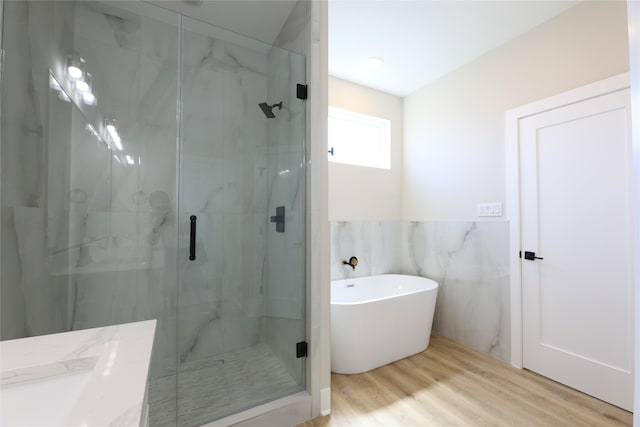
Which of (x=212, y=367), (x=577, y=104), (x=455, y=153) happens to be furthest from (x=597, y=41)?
(x=212, y=367)

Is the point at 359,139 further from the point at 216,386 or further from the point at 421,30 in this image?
the point at 216,386

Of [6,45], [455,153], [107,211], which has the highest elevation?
[6,45]

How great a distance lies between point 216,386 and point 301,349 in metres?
0.64

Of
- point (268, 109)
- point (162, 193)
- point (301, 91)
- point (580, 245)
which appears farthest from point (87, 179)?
point (580, 245)

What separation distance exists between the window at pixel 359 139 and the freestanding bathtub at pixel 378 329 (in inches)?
56.4

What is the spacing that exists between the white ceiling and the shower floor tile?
8.38 ft

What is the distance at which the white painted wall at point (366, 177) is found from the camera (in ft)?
8.91

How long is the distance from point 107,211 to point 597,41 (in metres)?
3.56

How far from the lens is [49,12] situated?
171 centimetres

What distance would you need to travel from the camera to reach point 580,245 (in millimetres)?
1774

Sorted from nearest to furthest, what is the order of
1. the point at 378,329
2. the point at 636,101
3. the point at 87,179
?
the point at 636,101, the point at 87,179, the point at 378,329

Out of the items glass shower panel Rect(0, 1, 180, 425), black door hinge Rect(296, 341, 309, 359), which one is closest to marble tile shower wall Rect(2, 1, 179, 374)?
glass shower panel Rect(0, 1, 180, 425)

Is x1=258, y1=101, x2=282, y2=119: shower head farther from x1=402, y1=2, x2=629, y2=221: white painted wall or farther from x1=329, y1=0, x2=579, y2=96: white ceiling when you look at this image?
x1=402, y1=2, x2=629, y2=221: white painted wall

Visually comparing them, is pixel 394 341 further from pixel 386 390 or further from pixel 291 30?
pixel 291 30
